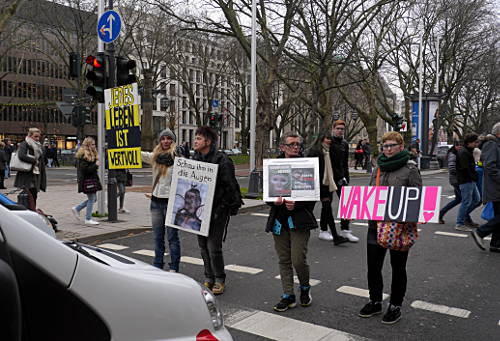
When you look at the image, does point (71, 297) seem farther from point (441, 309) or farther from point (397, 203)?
point (441, 309)

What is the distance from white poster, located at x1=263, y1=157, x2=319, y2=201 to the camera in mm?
4578

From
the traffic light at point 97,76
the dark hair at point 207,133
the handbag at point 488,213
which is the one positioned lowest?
the handbag at point 488,213

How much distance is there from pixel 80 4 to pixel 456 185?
92.4 feet

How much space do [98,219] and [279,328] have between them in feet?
22.1

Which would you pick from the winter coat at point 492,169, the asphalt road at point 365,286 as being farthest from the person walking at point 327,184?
the winter coat at point 492,169

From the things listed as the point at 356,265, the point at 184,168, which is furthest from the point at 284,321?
the point at 356,265

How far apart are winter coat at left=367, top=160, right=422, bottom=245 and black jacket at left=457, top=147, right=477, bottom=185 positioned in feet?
17.9

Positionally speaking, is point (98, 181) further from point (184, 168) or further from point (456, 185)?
point (456, 185)

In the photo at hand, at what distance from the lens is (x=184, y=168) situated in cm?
513

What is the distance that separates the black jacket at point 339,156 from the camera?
25.7ft

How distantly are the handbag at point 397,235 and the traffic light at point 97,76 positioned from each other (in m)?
7.21

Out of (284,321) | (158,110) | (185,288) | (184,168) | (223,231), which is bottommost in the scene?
(284,321)

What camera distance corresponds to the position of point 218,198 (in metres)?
5.09

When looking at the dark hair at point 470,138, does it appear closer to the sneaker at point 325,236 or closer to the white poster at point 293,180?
the sneaker at point 325,236
